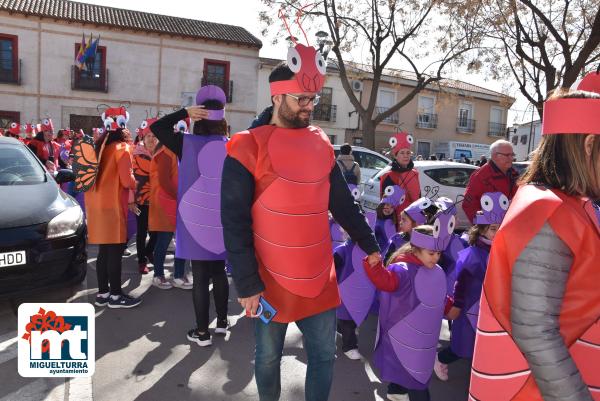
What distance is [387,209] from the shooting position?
466cm

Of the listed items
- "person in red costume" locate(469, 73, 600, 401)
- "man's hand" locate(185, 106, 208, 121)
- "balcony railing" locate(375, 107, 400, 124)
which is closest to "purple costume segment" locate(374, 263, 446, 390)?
"person in red costume" locate(469, 73, 600, 401)

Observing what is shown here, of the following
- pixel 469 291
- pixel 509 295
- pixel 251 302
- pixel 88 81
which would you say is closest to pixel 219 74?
pixel 88 81

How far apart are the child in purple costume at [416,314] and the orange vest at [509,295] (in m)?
1.32

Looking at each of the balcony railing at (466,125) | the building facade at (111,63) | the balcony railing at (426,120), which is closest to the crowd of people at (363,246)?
the building facade at (111,63)

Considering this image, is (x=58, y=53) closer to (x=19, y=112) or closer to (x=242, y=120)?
(x=19, y=112)

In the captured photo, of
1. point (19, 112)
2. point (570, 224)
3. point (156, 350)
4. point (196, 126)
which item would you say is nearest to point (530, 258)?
Result: point (570, 224)

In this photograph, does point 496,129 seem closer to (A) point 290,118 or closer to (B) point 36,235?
(B) point 36,235

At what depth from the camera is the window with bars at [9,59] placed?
21531 mm

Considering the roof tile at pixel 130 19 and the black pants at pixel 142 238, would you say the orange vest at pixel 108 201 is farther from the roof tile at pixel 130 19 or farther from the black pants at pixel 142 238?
the roof tile at pixel 130 19

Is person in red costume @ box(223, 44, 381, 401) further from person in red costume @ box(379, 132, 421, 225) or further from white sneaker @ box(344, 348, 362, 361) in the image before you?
person in red costume @ box(379, 132, 421, 225)

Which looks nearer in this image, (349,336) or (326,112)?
(349,336)

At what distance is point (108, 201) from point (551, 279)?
381 cm

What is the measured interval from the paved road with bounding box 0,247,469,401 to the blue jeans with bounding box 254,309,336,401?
78cm

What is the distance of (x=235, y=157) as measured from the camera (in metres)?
2.21
